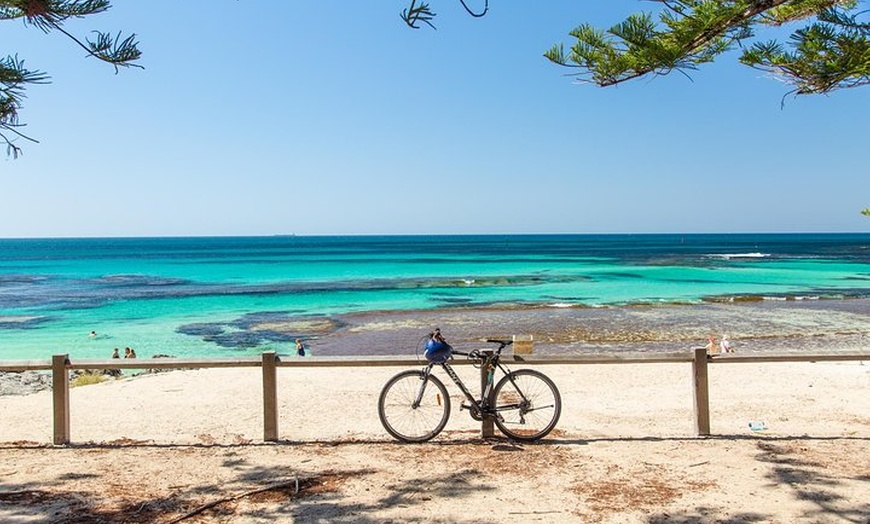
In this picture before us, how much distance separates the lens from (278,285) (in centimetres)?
4697

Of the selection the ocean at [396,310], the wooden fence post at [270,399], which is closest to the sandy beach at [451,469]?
the wooden fence post at [270,399]

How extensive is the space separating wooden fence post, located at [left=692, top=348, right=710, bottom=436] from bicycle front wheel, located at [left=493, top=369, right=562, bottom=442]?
4.29 feet

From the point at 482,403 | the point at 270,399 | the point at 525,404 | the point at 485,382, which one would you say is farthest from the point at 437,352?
the point at 270,399

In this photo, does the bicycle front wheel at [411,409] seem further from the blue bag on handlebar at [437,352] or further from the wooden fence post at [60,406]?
the wooden fence post at [60,406]

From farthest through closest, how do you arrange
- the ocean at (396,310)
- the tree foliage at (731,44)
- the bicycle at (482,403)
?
the ocean at (396,310), the bicycle at (482,403), the tree foliage at (731,44)

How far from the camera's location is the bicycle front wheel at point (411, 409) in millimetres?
6430

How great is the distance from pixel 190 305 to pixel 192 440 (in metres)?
28.8

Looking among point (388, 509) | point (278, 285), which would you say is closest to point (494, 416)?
point (388, 509)

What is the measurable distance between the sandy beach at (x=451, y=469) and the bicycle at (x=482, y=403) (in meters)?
0.20

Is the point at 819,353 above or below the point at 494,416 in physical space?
above

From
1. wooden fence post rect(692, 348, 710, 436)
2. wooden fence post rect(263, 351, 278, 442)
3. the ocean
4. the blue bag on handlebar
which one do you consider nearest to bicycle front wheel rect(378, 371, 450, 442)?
the blue bag on handlebar

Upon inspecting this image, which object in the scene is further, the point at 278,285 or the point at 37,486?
the point at 278,285

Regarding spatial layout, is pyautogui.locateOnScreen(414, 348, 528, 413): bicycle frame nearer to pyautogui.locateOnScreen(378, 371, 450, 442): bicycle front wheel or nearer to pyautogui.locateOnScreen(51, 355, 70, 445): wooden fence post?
pyautogui.locateOnScreen(378, 371, 450, 442): bicycle front wheel

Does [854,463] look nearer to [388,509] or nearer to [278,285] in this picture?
[388,509]
